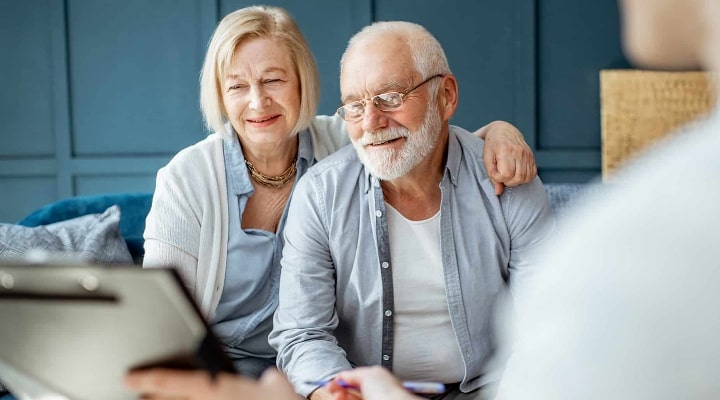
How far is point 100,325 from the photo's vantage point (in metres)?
1.02

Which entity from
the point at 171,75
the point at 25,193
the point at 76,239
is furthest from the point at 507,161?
the point at 25,193

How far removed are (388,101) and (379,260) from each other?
1.33 ft

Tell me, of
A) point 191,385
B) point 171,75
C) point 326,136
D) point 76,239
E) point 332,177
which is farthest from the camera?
point 171,75

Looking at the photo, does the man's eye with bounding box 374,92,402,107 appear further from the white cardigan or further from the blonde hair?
the white cardigan

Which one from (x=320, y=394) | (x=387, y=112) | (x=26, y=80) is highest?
(x=26, y=80)

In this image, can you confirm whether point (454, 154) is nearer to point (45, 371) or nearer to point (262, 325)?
point (262, 325)

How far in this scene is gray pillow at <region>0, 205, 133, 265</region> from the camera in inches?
106

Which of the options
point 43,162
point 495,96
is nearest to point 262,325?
point 495,96

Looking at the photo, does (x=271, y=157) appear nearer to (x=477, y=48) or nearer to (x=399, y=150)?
(x=399, y=150)

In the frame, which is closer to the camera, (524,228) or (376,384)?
(376,384)

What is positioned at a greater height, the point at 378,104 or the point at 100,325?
the point at 378,104

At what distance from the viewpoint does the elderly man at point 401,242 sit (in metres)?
2.25

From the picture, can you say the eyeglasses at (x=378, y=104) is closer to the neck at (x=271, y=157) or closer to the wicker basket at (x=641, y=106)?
the neck at (x=271, y=157)

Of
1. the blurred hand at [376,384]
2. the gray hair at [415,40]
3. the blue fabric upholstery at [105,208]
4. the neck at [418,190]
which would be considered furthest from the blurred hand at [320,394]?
the blue fabric upholstery at [105,208]
